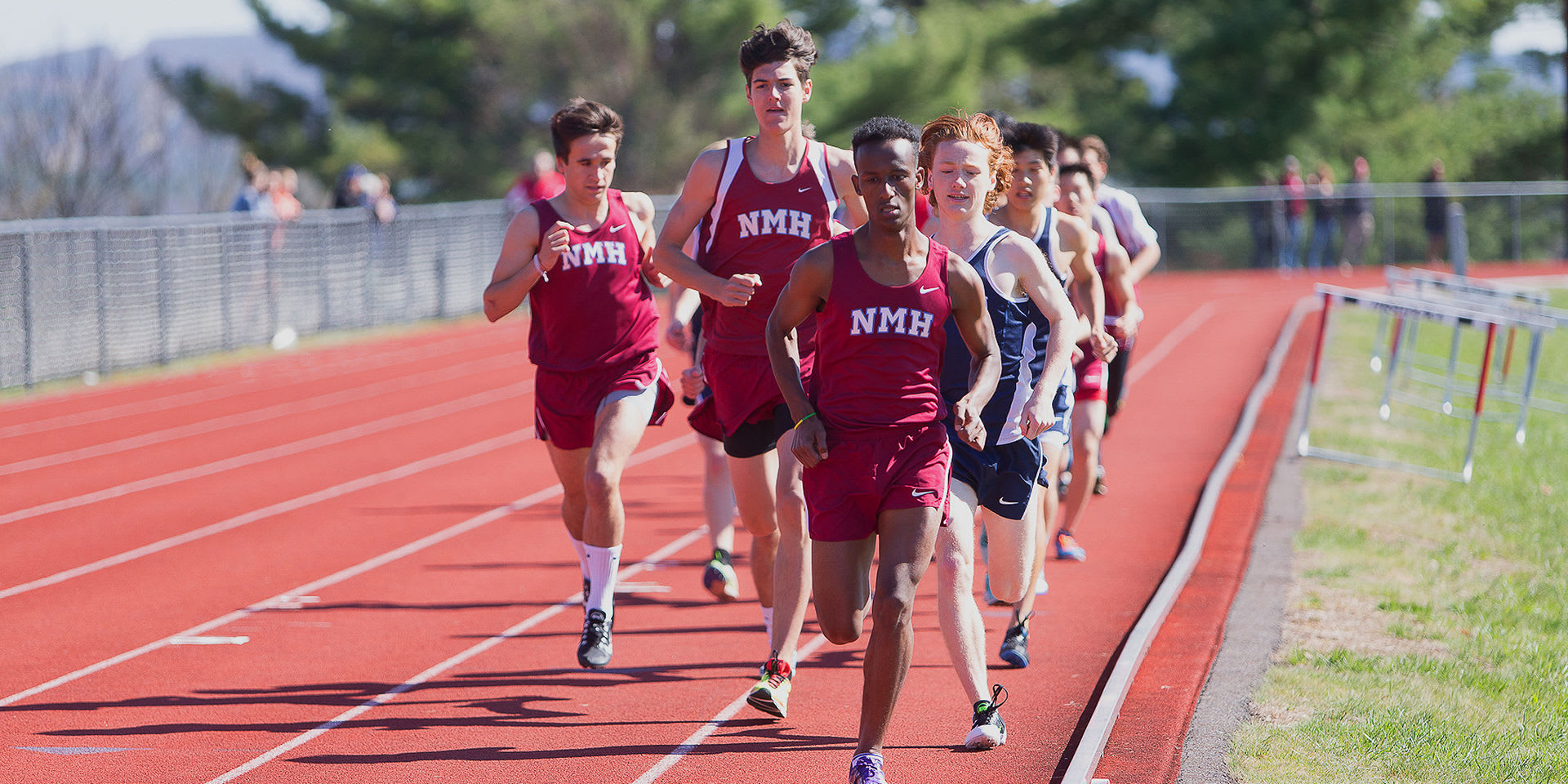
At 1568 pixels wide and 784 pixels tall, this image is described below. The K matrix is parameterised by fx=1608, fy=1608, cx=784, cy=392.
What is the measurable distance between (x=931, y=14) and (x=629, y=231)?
34.1 meters

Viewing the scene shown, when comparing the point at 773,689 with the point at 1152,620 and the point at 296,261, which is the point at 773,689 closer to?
the point at 1152,620

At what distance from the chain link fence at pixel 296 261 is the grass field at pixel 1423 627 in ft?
40.7

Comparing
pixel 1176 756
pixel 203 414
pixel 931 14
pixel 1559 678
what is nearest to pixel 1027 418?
pixel 1176 756

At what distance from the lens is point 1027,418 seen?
4.90 meters

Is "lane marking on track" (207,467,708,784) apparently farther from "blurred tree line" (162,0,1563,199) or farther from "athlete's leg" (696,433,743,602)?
"blurred tree line" (162,0,1563,199)

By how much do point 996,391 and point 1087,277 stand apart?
4.85ft

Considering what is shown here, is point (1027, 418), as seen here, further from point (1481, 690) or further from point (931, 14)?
point (931, 14)

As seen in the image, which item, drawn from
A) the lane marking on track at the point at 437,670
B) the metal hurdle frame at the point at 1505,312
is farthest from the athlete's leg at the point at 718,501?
the metal hurdle frame at the point at 1505,312

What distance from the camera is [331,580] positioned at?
320 inches

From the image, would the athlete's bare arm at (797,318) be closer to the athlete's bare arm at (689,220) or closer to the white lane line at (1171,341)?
the athlete's bare arm at (689,220)

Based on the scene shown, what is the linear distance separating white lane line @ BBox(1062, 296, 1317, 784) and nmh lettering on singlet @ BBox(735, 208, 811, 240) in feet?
6.20

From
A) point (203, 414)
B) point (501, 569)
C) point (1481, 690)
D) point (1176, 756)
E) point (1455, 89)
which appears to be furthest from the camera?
point (1455, 89)

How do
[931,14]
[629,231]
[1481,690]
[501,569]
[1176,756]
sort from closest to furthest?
[1176,756]
[1481,690]
[629,231]
[501,569]
[931,14]

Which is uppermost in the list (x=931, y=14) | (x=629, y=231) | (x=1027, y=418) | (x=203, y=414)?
(x=931, y=14)
